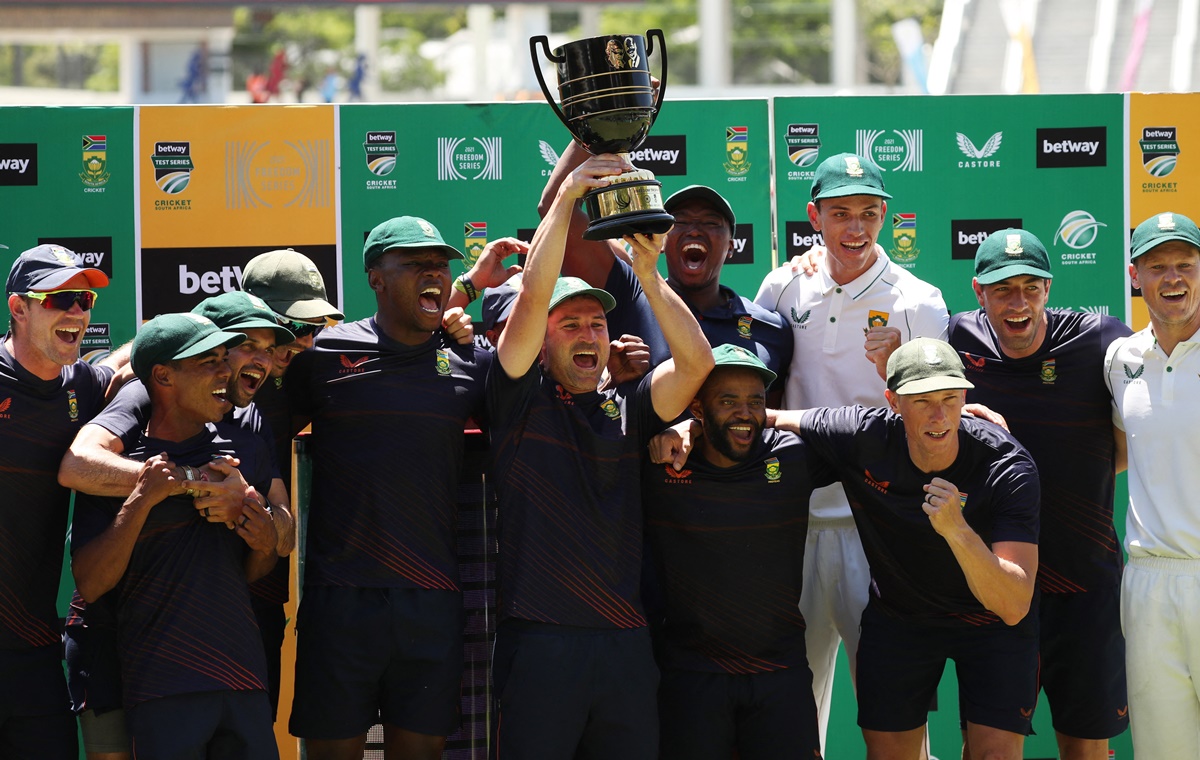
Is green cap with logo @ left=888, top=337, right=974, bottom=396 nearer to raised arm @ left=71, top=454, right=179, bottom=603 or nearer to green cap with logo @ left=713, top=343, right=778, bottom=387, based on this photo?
green cap with logo @ left=713, top=343, right=778, bottom=387

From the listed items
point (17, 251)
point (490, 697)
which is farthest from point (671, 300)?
point (17, 251)

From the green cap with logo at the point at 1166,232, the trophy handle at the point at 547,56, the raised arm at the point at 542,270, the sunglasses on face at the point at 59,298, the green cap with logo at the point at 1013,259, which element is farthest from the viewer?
the green cap with logo at the point at 1013,259

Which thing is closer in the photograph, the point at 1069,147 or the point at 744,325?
the point at 744,325

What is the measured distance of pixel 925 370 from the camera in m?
4.64

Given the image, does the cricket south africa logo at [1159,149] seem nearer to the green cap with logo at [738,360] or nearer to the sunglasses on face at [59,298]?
the green cap with logo at [738,360]

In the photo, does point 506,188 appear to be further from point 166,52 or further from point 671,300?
point 166,52

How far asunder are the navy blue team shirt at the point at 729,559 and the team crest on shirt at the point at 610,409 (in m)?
0.23

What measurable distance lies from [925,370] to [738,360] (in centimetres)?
66

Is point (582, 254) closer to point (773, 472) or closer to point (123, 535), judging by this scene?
point (773, 472)

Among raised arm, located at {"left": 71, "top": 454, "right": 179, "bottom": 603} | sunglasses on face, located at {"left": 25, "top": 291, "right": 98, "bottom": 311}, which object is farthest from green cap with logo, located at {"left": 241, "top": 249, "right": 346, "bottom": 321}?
raised arm, located at {"left": 71, "top": 454, "right": 179, "bottom": 603}

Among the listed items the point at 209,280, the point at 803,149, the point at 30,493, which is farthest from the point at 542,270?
the point at 209,280

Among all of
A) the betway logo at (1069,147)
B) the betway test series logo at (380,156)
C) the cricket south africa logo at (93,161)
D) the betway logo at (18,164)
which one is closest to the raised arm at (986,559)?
the betway logo at (1069,147)

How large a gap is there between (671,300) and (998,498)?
137cm

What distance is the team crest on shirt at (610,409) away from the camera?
4676mm
